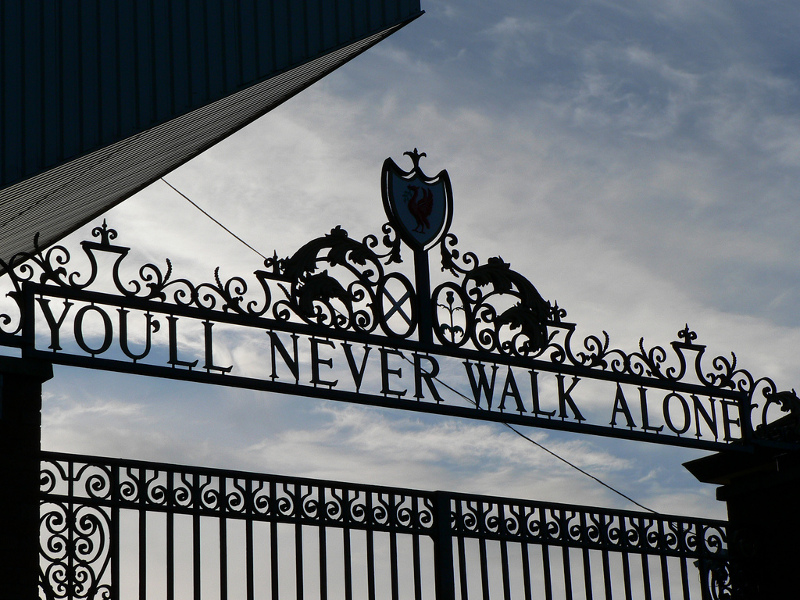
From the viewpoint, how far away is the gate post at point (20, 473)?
6.62 meters

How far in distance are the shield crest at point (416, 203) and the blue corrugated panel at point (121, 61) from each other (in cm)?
139

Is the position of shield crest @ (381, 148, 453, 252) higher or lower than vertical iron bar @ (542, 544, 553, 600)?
higher

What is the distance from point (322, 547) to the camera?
306 inches

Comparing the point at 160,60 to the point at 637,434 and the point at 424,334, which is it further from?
the point at 637,434

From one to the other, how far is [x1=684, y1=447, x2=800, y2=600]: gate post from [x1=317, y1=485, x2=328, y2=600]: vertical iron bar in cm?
340

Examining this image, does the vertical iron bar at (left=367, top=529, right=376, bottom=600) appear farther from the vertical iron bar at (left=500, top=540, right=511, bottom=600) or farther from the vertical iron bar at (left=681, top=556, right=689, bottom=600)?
the vertical iron bar at (left=681, top=556, right=689, bottom=600)

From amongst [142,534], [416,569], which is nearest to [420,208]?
[416,569]

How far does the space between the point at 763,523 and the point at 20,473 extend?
5522 mm

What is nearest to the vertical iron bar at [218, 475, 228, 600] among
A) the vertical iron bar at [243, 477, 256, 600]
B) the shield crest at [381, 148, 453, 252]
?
the vertical iron bar at [243, 477, 256, 600]

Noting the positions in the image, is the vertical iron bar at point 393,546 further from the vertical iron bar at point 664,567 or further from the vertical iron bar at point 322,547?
the vertical iron bar at point 664,567

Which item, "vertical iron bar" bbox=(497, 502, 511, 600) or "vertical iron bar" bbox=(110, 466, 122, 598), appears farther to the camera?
"vertical iron bar" bbox=(497, 502, 511, 600)

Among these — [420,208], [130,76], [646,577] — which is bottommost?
[646,577]

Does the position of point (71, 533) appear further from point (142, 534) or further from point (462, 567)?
point (462, 567)

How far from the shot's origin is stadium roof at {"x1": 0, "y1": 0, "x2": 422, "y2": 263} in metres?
7.96
